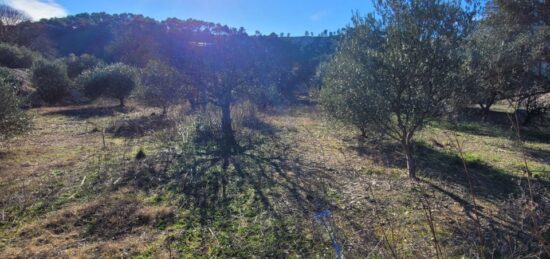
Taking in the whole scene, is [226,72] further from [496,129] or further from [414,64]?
[496,129]

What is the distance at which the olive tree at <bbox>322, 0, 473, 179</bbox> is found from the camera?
23.7ft

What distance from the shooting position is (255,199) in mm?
6910

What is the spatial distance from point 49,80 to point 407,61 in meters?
28.2

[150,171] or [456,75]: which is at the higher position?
[456,75]

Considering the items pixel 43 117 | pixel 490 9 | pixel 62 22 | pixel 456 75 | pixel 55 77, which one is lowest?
pixel 43 117

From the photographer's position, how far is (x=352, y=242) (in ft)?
16.3

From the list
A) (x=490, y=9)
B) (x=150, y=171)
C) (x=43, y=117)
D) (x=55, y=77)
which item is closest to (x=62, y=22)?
(x=55, y=77)

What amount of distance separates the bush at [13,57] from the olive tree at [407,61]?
37489mm

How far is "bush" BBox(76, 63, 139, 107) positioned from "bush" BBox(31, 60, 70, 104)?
226cm

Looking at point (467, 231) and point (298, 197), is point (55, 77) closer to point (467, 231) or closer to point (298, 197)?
point (298, 197)

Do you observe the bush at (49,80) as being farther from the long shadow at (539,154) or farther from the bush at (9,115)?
the long shadow at (539,154)

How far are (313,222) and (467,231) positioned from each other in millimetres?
2744

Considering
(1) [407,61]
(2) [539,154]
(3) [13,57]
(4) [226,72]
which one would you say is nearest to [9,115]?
(4) [226,72]

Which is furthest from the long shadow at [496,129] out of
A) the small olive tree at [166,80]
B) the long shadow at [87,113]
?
the long shadow at [87,113]
